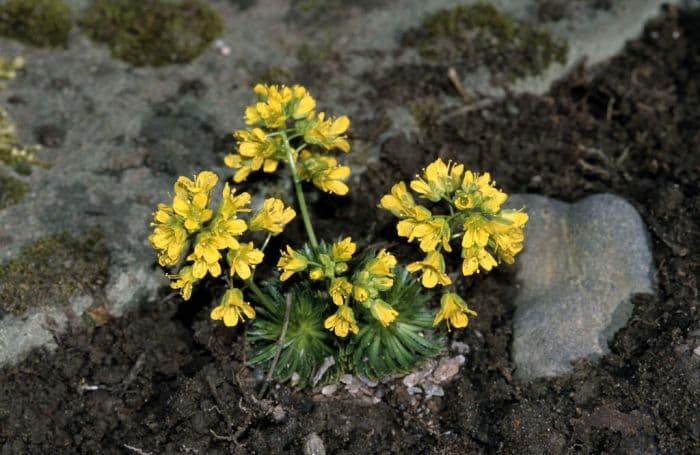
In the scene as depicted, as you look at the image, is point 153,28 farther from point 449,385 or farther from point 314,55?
point 449,385

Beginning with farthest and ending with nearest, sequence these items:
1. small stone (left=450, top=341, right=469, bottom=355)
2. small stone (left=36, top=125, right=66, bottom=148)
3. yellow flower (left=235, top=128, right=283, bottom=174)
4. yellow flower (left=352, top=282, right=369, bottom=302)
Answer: small stone (left=36, top=125, right=66, bottom=148), small stone (left=450, top=341, right=469, bottom=355), yellow flower (left=235, top=128, right=283, bottom=174), yellow flower (left=352, top=282, right=369, bottom=302)

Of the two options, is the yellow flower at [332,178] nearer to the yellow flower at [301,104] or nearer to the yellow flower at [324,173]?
the yellow flower at [324,173]

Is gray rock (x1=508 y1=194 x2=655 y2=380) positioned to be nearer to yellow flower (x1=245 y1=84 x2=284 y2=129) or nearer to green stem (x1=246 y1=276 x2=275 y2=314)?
green stem (x1=246 y1=276 x2=275 y2=314)

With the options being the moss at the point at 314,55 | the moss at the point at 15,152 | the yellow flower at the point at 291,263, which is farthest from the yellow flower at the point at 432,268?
the moss at the point at 15,152

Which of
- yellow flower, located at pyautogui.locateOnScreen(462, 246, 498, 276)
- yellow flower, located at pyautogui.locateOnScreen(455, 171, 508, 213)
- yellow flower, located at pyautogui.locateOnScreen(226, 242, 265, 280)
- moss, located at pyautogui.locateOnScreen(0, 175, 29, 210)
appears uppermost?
yellow flower, located at pyautogui.locateOnScreen(455, 171, 508, 213)

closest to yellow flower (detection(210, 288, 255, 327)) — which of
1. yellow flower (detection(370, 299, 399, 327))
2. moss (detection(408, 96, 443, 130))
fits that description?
yellow flower (detection(370, 299, 399, 327))

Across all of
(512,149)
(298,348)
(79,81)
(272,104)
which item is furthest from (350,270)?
(79,81)
